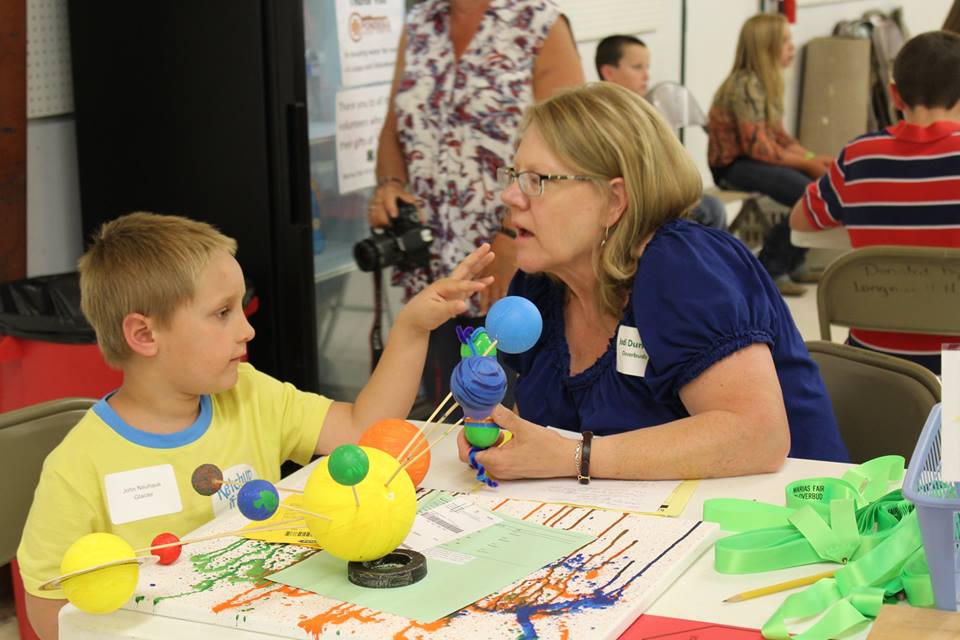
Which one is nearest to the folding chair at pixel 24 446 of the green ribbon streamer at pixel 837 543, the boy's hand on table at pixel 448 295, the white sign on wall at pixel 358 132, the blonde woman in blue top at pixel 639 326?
the boy's hand on table at pixel 448 295

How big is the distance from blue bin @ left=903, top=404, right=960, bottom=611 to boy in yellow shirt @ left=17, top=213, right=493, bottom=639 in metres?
0.86

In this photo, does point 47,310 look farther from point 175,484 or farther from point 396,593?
point 396,593

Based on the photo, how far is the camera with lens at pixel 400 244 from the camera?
3.56 meters

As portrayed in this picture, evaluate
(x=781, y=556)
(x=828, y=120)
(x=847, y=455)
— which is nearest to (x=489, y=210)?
(x=847, y=455)

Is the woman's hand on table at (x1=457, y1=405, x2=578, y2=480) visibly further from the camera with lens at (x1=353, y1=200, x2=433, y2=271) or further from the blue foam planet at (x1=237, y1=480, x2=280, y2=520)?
the camera with lens at (x1=353, y1=200, x2=433, y2=271)

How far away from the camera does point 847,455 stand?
2.10 m

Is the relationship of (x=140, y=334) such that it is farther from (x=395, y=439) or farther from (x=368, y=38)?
(x=368, y=38)

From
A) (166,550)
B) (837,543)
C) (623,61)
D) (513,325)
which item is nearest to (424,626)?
(166,550)

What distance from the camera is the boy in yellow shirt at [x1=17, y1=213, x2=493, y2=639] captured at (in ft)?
5.42

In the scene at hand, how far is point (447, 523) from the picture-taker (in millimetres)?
1534

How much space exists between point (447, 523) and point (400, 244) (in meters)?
2.11

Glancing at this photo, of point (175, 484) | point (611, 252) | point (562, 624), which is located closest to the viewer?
point (562, 624)

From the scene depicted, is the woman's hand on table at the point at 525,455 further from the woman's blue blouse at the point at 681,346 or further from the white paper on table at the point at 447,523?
the woman's blue blouse at the point at 681,346

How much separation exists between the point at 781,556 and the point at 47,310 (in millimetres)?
2366
